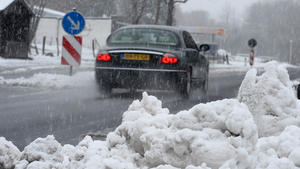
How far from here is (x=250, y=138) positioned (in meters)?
2.68

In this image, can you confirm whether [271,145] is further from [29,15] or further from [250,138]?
[29,15]

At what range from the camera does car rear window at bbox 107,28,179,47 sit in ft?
29.9

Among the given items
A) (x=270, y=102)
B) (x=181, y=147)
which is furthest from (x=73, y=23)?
(x=181, y=147)

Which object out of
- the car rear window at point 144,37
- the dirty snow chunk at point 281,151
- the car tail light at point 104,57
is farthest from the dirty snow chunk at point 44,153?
the car rear window at point 144,37

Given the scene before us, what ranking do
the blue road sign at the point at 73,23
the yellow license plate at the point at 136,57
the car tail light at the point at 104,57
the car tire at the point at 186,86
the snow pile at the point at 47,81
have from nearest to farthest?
the yellow license plate at the point at 136,57 → the car tail light at the point at 104,57 → the car tire at the point at 186,86 → the snow pile at the point at 47,81 → the blue road sign at the point at 73,23

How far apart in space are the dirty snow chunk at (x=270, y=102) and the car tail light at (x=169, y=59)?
4616 mm

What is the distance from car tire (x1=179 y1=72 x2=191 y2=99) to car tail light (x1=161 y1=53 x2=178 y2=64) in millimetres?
433

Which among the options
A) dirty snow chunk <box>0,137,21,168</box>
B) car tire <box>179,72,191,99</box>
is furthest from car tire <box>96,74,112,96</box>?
dirty snow chunk <box>0,137,21,168</box>

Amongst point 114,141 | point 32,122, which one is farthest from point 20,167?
point 32,122

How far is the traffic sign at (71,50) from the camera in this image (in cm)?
1248

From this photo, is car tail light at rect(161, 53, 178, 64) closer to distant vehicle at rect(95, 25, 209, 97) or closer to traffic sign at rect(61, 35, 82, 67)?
distant vehicle at rect(95, 25, 209, 97)

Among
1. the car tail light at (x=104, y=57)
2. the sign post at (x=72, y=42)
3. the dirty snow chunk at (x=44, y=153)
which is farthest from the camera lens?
the sign post at (x=72, y=42)

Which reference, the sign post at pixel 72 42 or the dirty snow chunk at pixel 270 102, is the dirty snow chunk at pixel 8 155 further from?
the sign post at pixel 72 42

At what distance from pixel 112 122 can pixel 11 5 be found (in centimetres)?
2094
